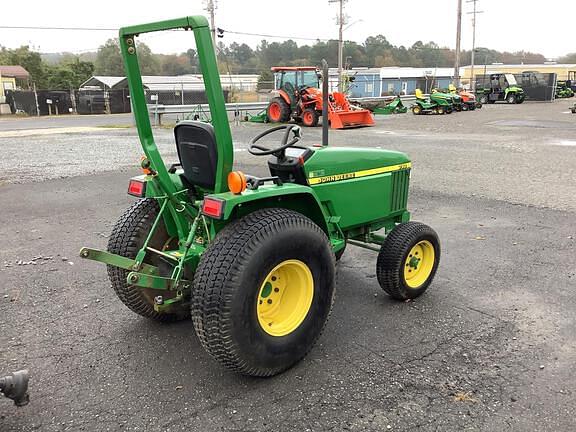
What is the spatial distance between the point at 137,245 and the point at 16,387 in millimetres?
1132

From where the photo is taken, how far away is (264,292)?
302 centimetres

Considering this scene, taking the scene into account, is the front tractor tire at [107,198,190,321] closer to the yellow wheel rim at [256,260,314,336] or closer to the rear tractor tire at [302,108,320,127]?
the yellow wheel rim at [256,260,314,336]

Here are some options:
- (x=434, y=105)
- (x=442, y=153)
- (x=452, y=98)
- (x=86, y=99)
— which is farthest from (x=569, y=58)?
(x=442, y=153)

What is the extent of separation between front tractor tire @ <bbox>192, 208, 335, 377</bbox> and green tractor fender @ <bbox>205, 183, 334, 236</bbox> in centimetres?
10

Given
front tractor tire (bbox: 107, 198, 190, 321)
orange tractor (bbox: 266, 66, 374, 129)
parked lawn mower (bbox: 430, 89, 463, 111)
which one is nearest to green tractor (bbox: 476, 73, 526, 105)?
parked lawn mower (bbox: 430, 89, 463, 111)

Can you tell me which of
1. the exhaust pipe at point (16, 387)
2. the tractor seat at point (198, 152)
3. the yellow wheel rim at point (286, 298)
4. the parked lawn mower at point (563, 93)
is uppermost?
the parked lawn mower at point (563, 93)

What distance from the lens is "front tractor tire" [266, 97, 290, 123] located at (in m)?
20.4

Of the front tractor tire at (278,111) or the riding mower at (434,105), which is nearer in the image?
the front tractor tire at (278,111)

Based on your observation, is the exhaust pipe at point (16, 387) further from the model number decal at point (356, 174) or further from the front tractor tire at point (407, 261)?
the front tractor tire at point (407, 261)

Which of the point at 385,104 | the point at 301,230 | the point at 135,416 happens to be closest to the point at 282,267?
the point at 301,230

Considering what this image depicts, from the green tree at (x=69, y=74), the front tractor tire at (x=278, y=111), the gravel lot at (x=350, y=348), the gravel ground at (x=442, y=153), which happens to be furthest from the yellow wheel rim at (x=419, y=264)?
the green tree at (x=69, y=74)

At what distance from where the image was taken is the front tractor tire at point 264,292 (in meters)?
2.66

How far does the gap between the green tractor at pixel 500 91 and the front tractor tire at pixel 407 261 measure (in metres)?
34.0

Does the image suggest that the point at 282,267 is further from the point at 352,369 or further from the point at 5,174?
the point at 5,174
